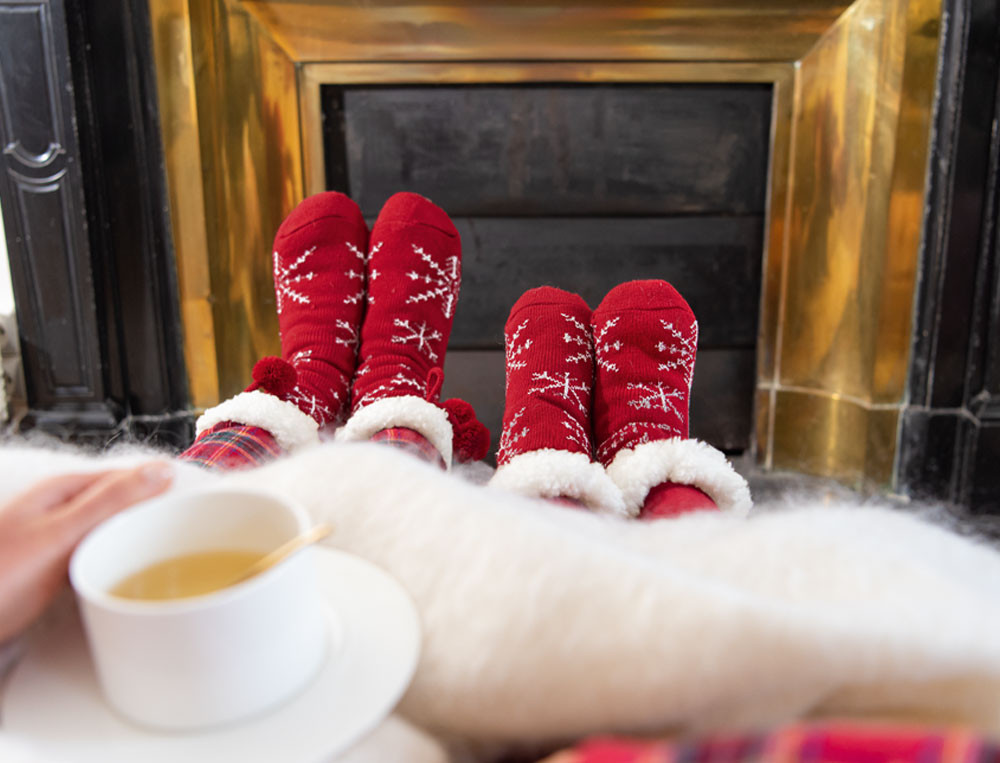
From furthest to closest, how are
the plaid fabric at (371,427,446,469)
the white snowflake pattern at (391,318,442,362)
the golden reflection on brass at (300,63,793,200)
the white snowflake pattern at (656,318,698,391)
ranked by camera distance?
the golden reflection on brass at (300,63,793,200)
the white snowflake pattern at (391,318,442,362)
the white snowflake pattern at (656,318,698,391)
the plaid fabric at (371,427,446,469)

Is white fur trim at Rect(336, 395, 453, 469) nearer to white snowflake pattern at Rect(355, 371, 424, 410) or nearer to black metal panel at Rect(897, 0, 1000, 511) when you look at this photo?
white snowflake pattern at Rect(355, 371, 424, 410)

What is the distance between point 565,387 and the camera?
762 mm

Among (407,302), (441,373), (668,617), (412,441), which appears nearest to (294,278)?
(407,302)

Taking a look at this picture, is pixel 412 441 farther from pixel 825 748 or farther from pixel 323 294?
pixel 825 748

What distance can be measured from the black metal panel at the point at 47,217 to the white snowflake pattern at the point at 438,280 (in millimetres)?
578

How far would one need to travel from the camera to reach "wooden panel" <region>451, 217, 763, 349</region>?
50.1 inches

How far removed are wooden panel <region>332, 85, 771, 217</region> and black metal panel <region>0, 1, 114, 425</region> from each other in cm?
39

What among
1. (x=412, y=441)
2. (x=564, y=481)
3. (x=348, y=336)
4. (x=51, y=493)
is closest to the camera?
(x=51, y=493)

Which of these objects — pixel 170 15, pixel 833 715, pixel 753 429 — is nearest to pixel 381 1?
pixel 170 15

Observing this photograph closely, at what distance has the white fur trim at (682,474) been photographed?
61cm

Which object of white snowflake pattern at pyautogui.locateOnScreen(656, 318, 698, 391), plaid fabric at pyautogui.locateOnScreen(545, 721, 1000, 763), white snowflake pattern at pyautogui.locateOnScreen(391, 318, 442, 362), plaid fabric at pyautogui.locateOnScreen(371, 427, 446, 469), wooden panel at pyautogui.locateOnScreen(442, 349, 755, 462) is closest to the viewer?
plaid fabric at pyautogui.locateOnScreen(545, 721, 1000, 763)

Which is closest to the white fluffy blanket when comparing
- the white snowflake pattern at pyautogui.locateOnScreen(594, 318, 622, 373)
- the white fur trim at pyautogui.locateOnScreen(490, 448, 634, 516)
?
the white fur trim at pyautogui.locateOnScreen(490, 448, 634, 516)

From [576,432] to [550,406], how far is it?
1.6 inches

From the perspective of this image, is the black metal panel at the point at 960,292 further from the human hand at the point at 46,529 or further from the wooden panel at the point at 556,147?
the human hand at the point at 46,529
